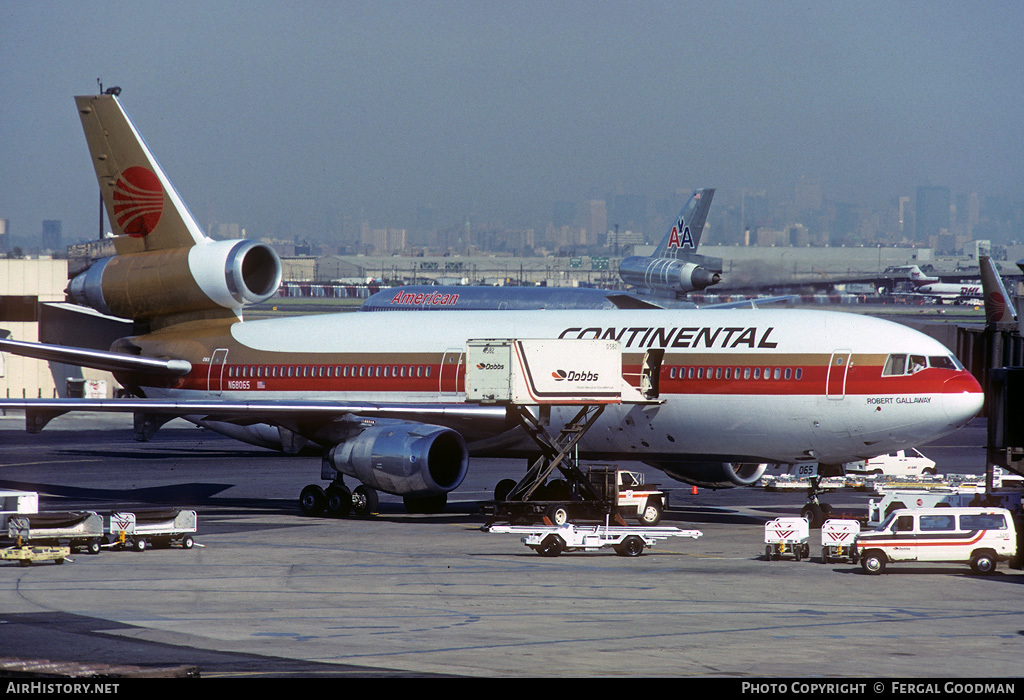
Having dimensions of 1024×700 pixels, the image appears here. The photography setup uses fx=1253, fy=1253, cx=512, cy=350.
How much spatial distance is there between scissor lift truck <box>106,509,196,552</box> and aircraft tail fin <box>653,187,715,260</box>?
58095 millimetres

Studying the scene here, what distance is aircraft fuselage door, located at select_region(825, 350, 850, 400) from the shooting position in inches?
1221

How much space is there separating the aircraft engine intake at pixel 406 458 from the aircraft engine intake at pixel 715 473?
242 inches

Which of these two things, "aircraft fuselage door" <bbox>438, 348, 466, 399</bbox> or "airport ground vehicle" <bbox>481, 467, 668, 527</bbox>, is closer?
"airport ground vehicle" <bbox>481, 467, 668, 527</bbox>

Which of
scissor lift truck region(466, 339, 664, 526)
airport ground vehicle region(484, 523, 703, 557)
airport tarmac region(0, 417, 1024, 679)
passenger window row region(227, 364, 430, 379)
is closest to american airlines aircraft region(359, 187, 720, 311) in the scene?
passenger window row region(227, 364, 430, 379)

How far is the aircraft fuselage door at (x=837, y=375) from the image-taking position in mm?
31016

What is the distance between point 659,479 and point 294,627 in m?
30.4

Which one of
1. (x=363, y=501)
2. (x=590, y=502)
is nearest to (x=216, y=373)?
(x=363, y=501)

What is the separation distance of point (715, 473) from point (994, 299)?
39.7 ft

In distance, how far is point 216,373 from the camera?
3919cm

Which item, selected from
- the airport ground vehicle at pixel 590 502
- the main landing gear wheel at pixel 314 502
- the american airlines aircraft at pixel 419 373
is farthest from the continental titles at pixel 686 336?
the main landing gear wheel at pixel 314 502

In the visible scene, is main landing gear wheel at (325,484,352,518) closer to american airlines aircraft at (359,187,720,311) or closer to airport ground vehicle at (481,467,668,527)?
airport ground vehicle at (481,467,668,527)

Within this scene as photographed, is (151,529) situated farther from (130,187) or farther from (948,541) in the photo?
(948,541)

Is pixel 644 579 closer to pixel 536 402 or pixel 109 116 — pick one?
pixel 536 402
